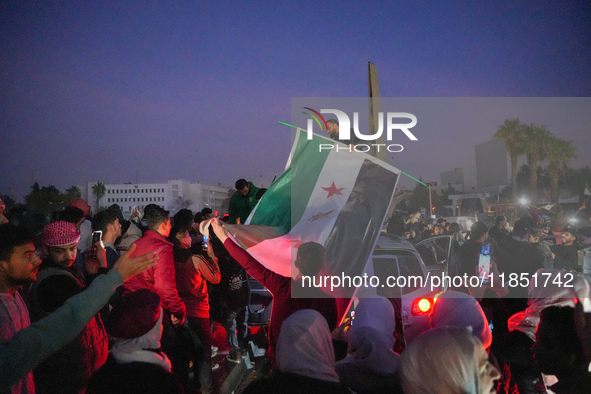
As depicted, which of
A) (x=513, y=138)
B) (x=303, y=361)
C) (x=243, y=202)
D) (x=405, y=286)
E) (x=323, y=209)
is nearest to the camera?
(x=303, y=361)

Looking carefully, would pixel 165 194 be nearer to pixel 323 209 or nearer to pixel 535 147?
pixel 535 147

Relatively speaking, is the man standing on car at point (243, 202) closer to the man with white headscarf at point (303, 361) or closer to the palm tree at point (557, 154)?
the man with white headscarf at point (303, 361)

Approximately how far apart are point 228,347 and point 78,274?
412 centimetres

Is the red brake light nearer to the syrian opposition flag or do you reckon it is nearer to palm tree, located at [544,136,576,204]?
the syrian opposition flag

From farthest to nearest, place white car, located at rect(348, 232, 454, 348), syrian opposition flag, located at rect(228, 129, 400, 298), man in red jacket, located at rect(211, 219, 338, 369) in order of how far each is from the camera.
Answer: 1. white car, located at rect(348, 232, 454, 348)
2. syrian opposition flag, located at rect(228, 129, 400, 298)
3. man in red jacket, located at rect(211, 219, 338, 369)

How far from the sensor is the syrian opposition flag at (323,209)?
14.3ft

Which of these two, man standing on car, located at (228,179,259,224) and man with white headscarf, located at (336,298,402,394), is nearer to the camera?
man with white headscarf, located at (336,298,402,394)

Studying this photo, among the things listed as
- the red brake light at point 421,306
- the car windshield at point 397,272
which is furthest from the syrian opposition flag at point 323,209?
the red brake light at point 421,306

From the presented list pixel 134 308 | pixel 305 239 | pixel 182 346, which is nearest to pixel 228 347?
pixel 182 346

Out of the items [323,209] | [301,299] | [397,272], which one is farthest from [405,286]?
[301,299]

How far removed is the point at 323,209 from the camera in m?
4.71

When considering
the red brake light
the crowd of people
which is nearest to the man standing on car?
the crowd of people

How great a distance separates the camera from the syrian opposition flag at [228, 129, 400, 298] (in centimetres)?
436

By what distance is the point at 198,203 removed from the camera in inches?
5354
